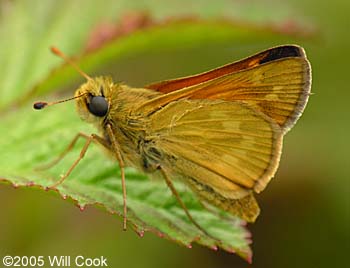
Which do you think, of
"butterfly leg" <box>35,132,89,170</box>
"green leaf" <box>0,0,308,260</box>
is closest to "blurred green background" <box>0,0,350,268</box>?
"green leaf" <box>0,0,308,260</box>

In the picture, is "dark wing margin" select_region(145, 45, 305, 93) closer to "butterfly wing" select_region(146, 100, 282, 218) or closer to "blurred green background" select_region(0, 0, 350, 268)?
"butterfly wing" select_region(146, 100, 282, 218)

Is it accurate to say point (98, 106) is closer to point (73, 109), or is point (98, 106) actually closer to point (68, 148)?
point (68, 148)

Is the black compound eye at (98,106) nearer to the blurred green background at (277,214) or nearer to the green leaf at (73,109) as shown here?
the green leaf at (73,109)

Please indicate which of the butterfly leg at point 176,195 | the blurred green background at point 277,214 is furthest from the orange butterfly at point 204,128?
the blurred green background at point 277,214

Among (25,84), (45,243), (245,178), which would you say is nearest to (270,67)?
(245,178)

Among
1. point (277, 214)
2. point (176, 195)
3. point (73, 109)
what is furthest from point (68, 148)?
point (277, 214)
